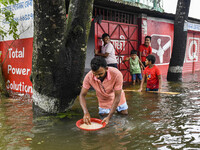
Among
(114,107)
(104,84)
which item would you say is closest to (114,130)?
(114,107)

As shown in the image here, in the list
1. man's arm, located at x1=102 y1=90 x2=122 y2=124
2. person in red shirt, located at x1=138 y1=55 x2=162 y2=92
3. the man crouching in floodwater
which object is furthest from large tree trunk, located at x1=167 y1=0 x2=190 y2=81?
man's arm, located at x1=102 y1=90 x2=122 y2=124

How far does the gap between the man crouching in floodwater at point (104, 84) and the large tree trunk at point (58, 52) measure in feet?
1.81

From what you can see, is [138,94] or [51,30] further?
[138,94]

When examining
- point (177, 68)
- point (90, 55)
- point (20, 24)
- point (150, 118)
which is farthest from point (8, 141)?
point (177, 68)

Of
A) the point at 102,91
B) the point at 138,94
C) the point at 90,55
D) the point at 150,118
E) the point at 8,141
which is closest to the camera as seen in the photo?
the point at 8,141

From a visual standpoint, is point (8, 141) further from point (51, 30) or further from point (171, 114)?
point (171, 114)

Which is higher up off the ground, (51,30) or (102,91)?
(51,30)

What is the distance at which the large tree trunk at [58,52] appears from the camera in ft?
12.0

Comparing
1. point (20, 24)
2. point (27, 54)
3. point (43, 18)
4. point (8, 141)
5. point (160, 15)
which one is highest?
point (160, 15)

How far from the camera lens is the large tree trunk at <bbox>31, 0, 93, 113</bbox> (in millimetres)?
3648

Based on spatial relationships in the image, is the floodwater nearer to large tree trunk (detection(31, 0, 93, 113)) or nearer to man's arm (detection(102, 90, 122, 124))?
man's arm (detection(102, 90, 122, 124))

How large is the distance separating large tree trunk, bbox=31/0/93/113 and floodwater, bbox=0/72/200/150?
0.45 meters

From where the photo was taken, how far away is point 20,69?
7164 mm

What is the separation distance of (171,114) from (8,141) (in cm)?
304
